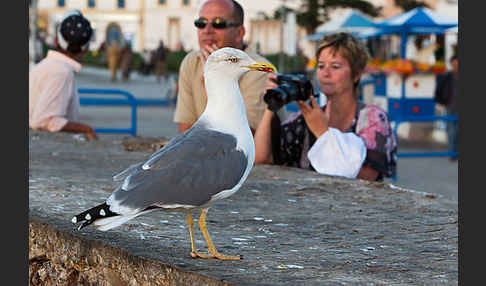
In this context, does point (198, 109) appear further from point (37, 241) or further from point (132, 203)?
point (132, 203)

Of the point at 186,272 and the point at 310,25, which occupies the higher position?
the point at 310,25

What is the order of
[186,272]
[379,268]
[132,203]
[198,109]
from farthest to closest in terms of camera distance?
[198,109] → [379,268] → [186,272] → [132,203]

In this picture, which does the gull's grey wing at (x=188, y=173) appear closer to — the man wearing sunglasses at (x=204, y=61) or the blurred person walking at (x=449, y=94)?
the man wearing sunglasses at (x=204, y=61)

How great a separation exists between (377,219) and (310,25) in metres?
46.5

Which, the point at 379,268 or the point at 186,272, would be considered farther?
the point at 379,268

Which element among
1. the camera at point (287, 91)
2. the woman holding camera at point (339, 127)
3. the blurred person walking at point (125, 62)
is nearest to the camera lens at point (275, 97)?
the camera at point (287, 91)

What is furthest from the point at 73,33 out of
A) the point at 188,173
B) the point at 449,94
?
the point at 449,94

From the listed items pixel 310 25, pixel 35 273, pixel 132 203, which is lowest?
pixel 35 273

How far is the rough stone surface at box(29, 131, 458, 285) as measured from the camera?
346 centimetres

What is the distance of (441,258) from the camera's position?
379cm

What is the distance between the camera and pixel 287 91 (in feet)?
17.4

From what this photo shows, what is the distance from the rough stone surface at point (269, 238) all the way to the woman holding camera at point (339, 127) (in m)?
0.18

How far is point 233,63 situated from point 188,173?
1.50 feet

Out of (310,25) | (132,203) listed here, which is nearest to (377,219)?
(132,203)
